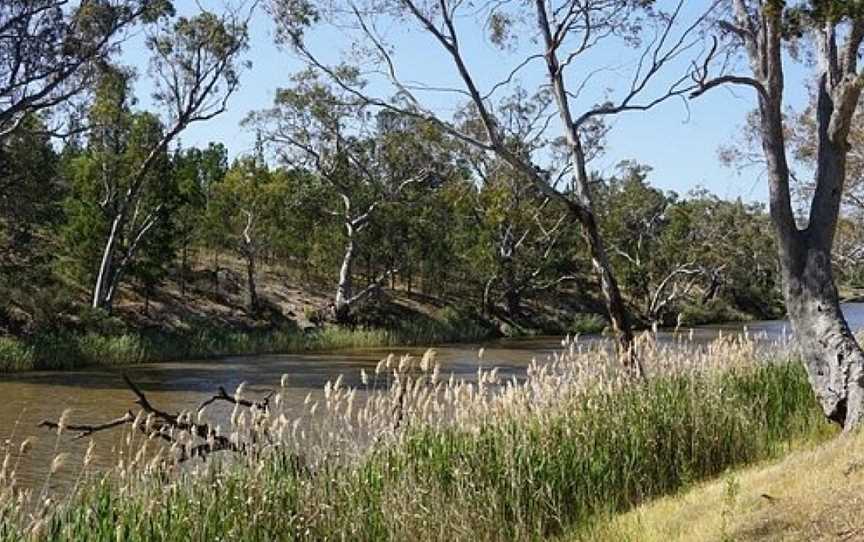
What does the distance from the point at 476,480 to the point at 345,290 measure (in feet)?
99.6

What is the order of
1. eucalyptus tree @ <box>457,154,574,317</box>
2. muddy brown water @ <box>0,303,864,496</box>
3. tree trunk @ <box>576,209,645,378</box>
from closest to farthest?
1. tree trunk @ <box>576,209,645,378</box>
2. muddy brown water @ <box>0,303,864,496</box>
3. eucalyptus tree @ <box>457,154,574,317</box>

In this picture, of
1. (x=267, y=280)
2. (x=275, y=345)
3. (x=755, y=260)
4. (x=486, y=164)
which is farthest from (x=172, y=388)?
(x=755, y=260)

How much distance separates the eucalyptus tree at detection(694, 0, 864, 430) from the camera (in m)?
7.95

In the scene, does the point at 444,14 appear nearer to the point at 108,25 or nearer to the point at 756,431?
the point at 756,431

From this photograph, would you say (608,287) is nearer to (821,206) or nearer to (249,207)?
(821,206)

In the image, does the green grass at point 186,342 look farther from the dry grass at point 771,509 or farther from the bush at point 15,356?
the dry grass at point 771,509

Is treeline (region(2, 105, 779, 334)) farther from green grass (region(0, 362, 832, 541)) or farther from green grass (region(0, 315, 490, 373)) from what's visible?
green grass (region(0, 362, 832, 541))

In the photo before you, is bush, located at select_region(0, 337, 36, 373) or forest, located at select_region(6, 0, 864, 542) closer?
forest, located at select_region(6, 0, 864, 542)

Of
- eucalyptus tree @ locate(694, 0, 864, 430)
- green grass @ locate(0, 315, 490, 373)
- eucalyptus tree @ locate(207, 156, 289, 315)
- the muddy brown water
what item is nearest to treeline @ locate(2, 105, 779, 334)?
eucalyptus tree @ locate(207, 156, 289, 315)

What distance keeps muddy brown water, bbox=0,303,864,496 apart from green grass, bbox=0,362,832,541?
3221 millimetres

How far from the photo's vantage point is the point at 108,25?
24953 millimetres

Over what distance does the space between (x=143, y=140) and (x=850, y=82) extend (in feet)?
82.0

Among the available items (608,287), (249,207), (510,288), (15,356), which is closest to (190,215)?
(249,207)

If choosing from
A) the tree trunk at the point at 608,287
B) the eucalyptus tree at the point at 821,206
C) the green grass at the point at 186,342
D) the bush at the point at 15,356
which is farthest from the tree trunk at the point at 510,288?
the eucalyptus tree at the point at 821,206
